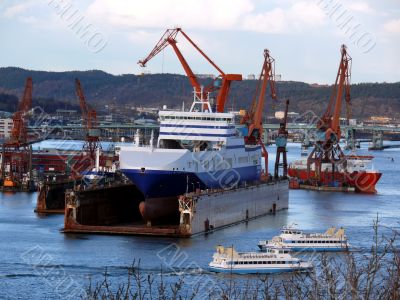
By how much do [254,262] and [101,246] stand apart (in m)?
5.70

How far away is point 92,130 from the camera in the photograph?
60.3 meters

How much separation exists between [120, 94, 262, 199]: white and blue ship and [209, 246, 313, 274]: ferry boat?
8448 mm

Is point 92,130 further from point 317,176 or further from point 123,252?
point 123,252

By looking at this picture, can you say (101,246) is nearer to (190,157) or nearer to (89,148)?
(190,157)

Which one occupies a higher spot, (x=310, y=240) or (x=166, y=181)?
(x=166, y=181)

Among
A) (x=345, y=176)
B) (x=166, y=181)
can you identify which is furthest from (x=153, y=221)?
(x=345, y=176)

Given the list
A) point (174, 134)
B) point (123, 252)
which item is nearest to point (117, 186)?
point (174, 134)

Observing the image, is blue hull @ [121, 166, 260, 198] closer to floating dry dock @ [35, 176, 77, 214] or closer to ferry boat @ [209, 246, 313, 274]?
floating dry dock @ [35, 176, 77, 214]

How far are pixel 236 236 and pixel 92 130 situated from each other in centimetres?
2507

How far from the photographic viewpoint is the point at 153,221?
122ft

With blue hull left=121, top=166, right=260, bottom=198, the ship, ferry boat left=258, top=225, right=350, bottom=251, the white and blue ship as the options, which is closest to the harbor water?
ferry boat left=258, top=225, right=350, bottom=251

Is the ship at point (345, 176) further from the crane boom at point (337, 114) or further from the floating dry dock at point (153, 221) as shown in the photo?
the floating dry dock at point (153, 221)

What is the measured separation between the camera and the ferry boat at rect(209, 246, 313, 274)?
2844 cm

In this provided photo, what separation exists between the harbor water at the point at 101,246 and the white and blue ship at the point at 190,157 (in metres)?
2.08
